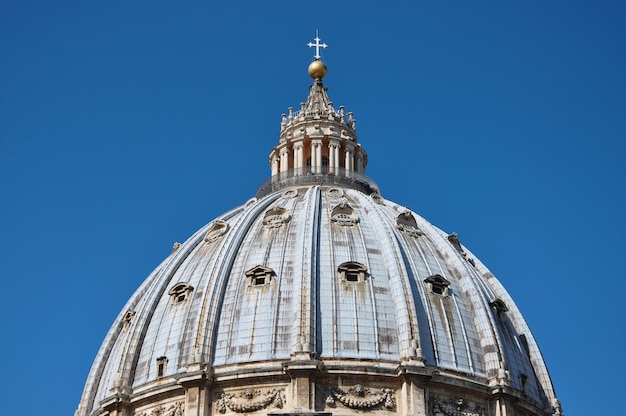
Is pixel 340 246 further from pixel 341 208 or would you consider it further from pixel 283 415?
pixel 283 415

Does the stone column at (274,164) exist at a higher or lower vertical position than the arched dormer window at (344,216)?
higher

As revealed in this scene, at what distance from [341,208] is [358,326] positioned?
810 centimetres

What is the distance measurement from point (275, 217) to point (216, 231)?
302cm

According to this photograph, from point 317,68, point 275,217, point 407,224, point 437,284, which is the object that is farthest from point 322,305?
point 317,68

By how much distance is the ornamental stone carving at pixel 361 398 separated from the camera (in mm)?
54531

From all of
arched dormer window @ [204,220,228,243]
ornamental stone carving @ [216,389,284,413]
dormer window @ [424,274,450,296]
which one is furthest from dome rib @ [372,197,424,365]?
arched dormer window @ [204,220,228,243]

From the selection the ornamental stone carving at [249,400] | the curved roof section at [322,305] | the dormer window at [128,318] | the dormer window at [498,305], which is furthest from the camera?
the dormer window at [128,318]

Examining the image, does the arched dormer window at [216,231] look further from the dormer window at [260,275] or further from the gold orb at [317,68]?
the gold orb at [317,68]

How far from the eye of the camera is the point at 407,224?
214 ft

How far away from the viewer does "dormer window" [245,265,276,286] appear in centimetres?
6012

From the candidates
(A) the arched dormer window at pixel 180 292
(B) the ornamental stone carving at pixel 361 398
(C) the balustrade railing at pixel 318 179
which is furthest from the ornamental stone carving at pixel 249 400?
(C) the balustrade railing at pixel 318 179

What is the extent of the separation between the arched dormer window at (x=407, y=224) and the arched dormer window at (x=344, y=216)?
1969 millimetres

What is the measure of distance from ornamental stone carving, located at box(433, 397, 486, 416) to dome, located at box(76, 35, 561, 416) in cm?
5

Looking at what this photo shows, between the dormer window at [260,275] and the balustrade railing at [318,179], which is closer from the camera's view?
the dormer window at [260,275]
